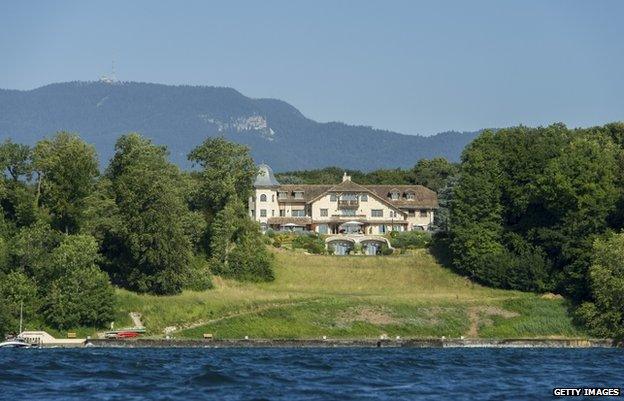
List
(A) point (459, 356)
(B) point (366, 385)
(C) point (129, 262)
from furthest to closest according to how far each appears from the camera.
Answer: (C) point (129, 262), (A) point (459, 356), (B) point (366, 385)

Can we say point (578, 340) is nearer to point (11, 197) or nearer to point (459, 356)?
point (459, 356)

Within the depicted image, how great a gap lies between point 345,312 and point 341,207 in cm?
4880

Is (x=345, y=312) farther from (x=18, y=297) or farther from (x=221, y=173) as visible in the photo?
(x=18, y=297)

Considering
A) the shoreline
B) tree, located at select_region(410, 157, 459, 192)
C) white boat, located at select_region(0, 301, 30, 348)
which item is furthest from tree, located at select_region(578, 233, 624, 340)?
tree, located at select_region(410, 157, 459, 192)

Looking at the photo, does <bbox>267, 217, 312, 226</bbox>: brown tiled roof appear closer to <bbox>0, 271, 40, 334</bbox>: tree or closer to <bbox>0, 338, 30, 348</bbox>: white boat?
<bbox>0, 271, 40, 334</bbox>: tree

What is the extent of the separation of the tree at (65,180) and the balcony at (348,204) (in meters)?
47.0

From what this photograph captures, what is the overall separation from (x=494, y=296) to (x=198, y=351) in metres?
31.0

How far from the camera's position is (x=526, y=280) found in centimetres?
10519

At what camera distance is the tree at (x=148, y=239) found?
97688mm

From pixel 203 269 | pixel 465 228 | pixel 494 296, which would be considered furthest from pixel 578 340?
pixel 203 269

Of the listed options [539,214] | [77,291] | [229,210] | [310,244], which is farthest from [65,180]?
[539,214]

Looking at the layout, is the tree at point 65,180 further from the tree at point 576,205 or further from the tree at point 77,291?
the tree at point 576,205

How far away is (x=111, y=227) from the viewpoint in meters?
99.3

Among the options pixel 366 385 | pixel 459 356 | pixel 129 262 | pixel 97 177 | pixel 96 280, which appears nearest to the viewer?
pixel 366 385
